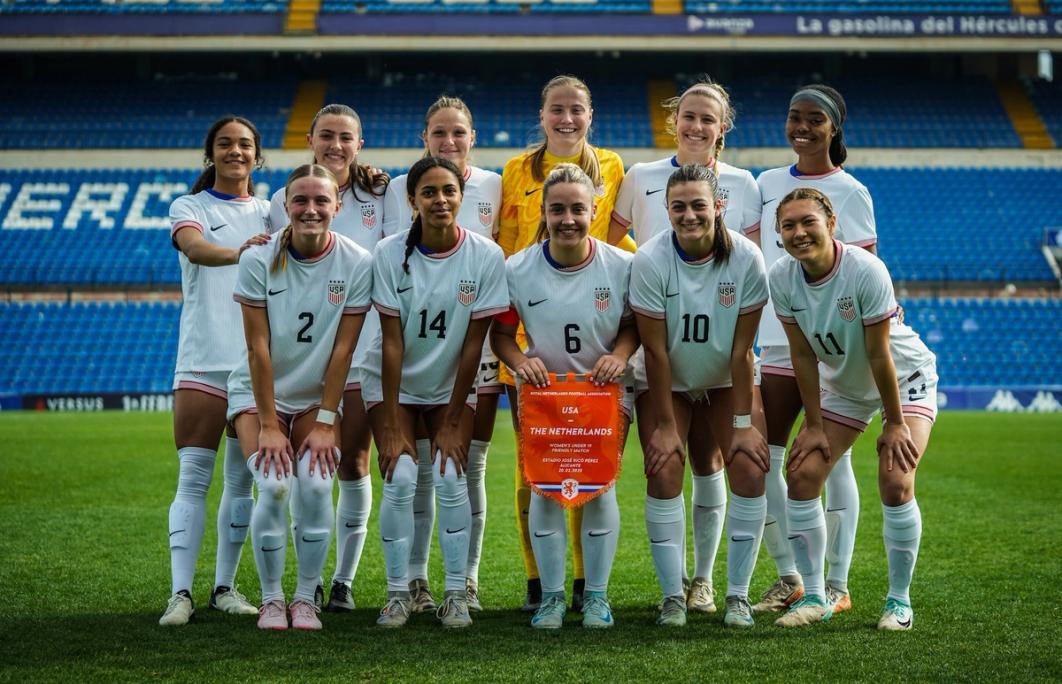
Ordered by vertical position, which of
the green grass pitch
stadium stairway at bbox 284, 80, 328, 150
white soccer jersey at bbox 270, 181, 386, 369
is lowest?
the green grass pitch

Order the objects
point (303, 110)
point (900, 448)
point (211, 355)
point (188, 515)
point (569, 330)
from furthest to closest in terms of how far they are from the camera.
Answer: point (303, 110) → point (211, 355) → point (188, 515) → point (569, 330) → point (900, 448)

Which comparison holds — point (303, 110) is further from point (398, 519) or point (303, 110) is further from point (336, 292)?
point (398, 519)

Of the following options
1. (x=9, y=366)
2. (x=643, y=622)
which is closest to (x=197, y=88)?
(x=9, y=366)

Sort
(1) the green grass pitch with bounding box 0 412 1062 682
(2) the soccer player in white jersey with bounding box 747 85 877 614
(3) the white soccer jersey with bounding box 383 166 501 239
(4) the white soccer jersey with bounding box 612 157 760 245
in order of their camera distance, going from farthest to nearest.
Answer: (3) the white soccer jersey with bounding box 383 166 501 239 → (4) the white soccer jersey with bounding box 612 157 760 245 → (2) the soccer player in white jersey with bounding box 747 85 877 614 → (1) the green grass pitch with bounding box 0 412 1062 682

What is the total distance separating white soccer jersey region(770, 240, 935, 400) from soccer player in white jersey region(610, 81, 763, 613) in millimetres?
403

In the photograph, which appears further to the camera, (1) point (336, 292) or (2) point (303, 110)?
(2) point (303, 110)

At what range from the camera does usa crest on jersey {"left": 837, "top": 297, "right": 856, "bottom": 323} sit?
456 centimetres

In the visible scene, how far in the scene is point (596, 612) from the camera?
4605 millimetres

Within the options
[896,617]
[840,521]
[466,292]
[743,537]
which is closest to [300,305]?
[466,292]

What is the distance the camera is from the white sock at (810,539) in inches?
185

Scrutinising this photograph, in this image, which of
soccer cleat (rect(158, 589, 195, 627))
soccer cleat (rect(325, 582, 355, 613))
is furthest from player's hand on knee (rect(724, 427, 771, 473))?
soccer cleat (rect(158, 589, 195, 627))

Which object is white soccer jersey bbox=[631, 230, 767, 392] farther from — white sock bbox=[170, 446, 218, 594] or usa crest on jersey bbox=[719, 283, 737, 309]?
white sock bbox=[170, 446, 218, 594]

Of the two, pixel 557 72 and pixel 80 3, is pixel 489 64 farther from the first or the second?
pixel 80 3

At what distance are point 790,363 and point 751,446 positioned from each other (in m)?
0.66
